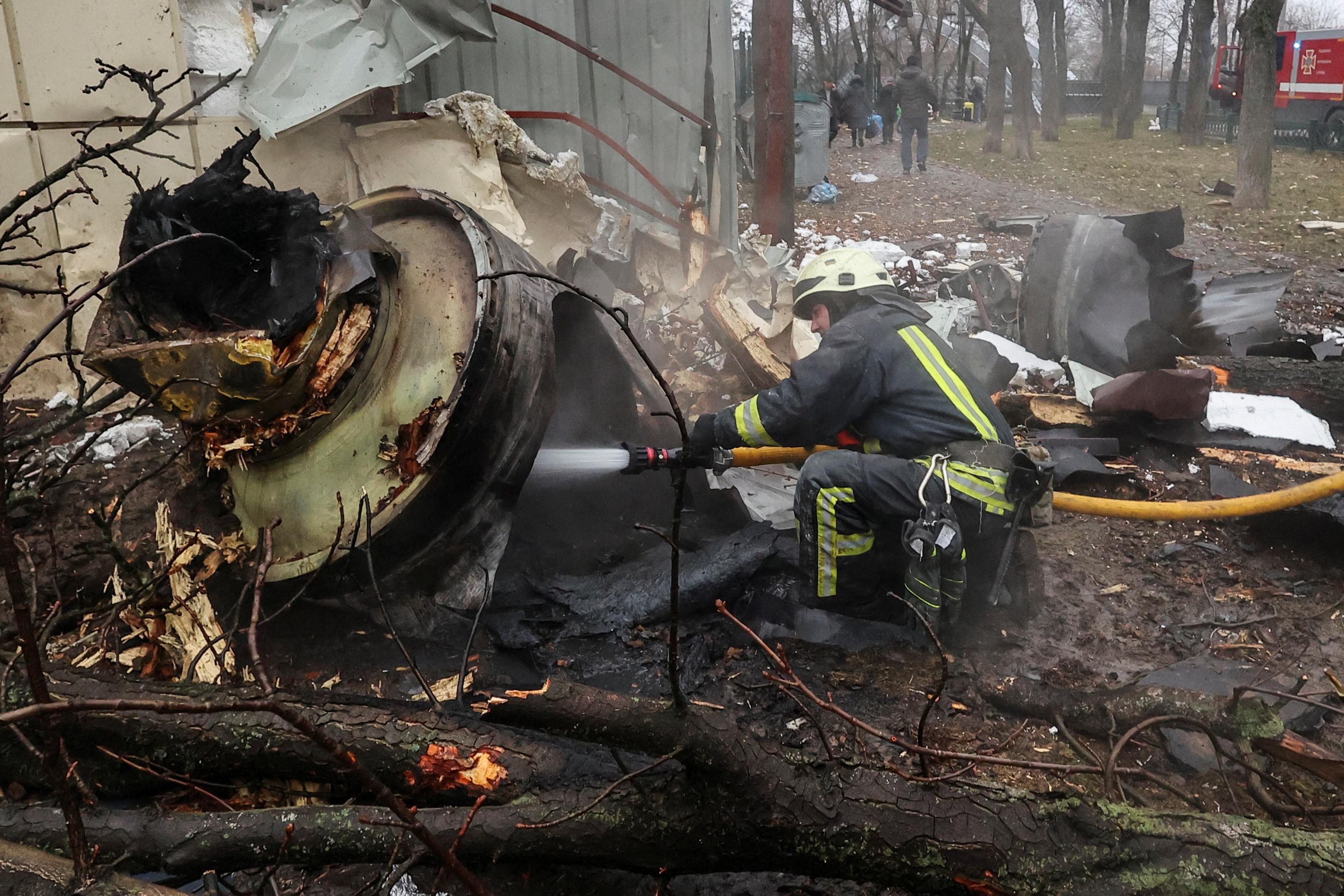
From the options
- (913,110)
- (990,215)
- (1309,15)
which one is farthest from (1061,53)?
(1309,15)

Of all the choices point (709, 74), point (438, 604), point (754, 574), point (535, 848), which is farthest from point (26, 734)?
point (709, 74)

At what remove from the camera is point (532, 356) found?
3125 mm

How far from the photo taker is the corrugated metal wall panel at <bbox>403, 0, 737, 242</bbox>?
6.02 m

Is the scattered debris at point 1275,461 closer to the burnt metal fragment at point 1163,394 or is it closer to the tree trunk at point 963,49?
the burnt metal fragment at point 1163,394

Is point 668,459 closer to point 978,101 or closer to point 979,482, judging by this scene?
point 979,482

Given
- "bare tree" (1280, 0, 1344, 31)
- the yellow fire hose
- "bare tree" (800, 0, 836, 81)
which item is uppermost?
"bare tree" (1280, 0, 1344, 31)

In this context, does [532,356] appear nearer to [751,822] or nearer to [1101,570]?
[751,822]

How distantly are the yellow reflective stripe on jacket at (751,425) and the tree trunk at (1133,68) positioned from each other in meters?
19.8

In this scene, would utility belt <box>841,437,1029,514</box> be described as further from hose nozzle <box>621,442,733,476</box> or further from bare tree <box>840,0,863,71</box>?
bare tree <box>840,0,863,71</box>

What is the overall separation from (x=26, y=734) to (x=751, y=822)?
207 centimetres

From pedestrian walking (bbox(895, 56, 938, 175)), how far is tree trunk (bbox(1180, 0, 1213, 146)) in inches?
256

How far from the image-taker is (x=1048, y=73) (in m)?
19.2

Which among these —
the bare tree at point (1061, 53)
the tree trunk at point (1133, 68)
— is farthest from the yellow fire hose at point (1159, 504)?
the bare tree at point (1061, 53)

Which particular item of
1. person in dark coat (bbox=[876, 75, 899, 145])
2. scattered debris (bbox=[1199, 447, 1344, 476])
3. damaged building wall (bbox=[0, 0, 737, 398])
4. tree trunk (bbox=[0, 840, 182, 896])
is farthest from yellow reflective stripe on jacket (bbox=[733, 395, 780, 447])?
person in dark coat (bbox=[876, 75, 899, 145])
